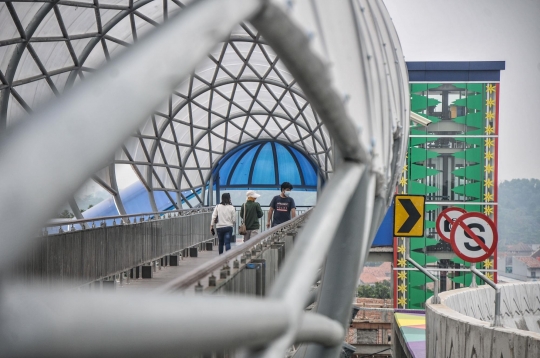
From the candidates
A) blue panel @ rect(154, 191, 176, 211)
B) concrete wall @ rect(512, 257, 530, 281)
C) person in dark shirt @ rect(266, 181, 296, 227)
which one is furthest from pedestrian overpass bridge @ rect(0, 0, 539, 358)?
concrete wall @ rect(512, 257, 530, 281)

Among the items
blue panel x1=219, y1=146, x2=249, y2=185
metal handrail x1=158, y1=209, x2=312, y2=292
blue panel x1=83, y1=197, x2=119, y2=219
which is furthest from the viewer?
blue panel x1=219, y1=146, x2=249, y2=185

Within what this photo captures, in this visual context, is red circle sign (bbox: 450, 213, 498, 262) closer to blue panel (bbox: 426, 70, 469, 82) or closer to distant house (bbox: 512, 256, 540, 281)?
blue panel (bbox: 426, 70, 469, 82)

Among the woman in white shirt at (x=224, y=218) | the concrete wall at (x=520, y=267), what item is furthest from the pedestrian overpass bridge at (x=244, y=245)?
the concrete wall at (x=520, y=267)

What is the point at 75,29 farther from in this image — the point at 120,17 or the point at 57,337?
the point at 57,337

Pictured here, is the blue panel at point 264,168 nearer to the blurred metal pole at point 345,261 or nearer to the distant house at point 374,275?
the blurred metal pole at point 345,261

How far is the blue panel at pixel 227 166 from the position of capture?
45.5 meters

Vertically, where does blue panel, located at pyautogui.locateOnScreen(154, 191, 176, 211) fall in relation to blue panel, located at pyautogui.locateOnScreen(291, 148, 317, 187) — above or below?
below

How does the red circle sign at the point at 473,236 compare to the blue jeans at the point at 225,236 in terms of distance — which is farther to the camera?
the blue jeans at the point at 225,236

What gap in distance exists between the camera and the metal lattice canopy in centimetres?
2425

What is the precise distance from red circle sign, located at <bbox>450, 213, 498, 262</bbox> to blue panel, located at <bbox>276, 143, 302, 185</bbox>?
34.1 meters

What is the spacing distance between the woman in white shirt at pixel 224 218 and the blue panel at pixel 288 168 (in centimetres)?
3015

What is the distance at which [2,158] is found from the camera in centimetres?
134

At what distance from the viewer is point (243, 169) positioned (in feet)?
152

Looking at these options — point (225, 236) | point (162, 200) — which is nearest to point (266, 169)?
point (162, 200)
